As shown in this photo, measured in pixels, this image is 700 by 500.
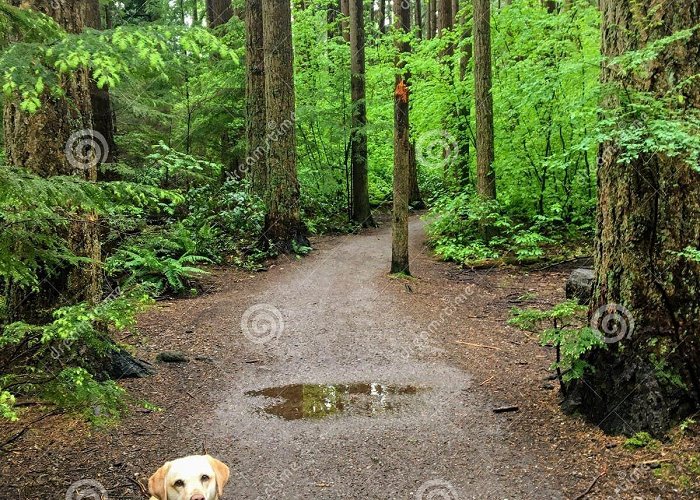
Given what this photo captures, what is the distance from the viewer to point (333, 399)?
19.6 feet

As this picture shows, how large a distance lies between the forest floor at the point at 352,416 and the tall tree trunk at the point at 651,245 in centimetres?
43

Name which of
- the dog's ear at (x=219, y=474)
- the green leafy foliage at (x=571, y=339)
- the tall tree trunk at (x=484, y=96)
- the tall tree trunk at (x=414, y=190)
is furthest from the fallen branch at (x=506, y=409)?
the tall tree trunk at (x=414, y=190)

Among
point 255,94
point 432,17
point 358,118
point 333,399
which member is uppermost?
point 432,17

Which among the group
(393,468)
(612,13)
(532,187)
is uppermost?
(612,13)

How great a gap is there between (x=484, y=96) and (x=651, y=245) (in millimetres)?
9303

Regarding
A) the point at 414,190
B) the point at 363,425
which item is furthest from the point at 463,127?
the point at 363,425

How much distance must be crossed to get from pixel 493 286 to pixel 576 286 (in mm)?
2445

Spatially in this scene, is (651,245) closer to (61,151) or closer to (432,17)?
(61,151)

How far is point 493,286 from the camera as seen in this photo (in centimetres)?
1088

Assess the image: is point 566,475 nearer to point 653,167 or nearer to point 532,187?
point 653,167

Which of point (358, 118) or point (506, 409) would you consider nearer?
point (506, 409)

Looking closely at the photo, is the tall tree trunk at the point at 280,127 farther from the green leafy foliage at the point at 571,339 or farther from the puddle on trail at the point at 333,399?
the green leafy foliage at the point at 571,339

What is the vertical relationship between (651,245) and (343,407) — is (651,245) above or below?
above

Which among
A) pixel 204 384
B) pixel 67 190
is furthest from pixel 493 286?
pixel 67 190
